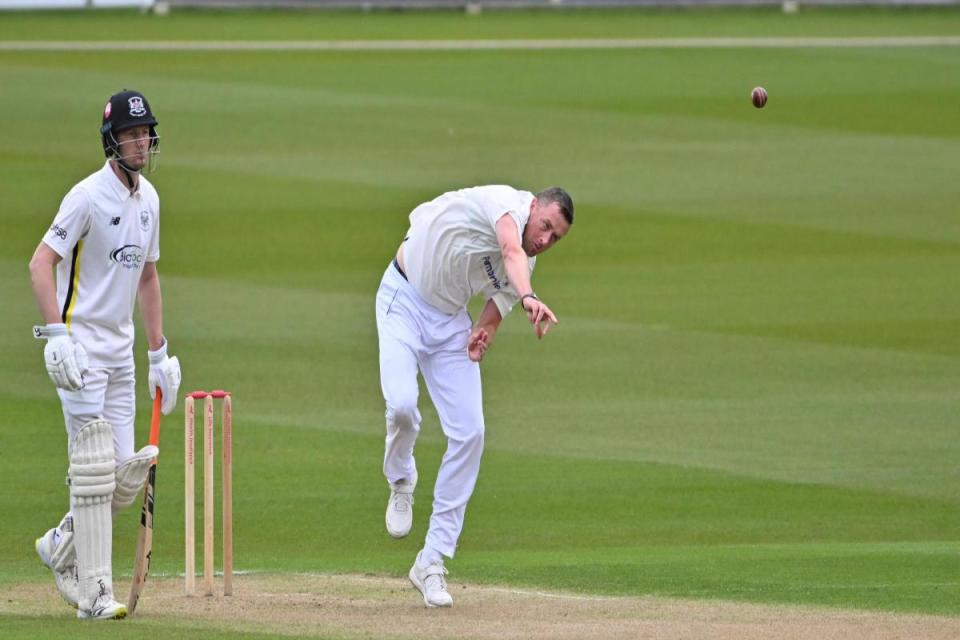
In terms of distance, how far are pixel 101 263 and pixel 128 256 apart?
113mm

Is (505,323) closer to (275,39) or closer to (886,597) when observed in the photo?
(886,597)

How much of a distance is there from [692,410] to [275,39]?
20.8m

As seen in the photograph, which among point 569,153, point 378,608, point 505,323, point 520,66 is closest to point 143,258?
point 378,608

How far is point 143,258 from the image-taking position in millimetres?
7230

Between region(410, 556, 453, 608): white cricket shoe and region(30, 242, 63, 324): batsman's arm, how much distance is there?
1.82m

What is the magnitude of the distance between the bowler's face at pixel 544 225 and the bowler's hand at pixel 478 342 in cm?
44

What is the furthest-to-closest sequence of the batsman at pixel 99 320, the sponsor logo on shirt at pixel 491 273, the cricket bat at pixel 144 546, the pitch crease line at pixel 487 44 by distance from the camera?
the pitch crease line at pixel 487 44, the sponsor logo on shirt at pixel 491 273, the cricket bat at pixel 144 546, the batsman at pixel 99 320

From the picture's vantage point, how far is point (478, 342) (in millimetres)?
7613

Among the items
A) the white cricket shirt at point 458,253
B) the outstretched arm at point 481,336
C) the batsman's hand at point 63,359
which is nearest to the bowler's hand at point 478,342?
the outstretched arm at point 481,336

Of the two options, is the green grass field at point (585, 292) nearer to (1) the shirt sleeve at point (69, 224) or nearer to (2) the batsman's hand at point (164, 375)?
(2) the batsman's hand at point (164, 375)

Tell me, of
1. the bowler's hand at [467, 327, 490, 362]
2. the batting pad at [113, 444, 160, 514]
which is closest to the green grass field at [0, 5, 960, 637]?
the batting pad at [113, 444, 160, 514]

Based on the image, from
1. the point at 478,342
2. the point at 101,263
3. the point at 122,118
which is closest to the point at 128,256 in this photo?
the point at 101,263

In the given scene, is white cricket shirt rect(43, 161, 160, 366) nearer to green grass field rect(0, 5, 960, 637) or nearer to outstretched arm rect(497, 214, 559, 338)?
green grass field rect(0, 5, 960, 637)

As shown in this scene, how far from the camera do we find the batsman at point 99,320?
22.7 ft
